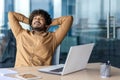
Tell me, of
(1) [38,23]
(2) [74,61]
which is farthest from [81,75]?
(1) [38,23]

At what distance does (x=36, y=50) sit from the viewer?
2.68 m

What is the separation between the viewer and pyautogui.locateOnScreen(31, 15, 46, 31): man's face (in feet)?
9.14

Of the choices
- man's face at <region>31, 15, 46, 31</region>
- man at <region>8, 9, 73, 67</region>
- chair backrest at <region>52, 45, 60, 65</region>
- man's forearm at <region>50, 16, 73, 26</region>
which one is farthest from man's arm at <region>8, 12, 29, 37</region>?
chair backrest at <region>52, 45, 60, 65</region>

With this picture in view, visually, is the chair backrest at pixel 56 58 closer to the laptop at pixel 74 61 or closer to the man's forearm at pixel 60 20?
the man's forearm at pixel 60 20

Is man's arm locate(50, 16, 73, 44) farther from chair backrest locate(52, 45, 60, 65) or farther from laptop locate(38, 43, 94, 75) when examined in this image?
laptop locate(38, 43, 94, 75)

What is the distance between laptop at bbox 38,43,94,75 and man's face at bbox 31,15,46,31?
0.65 m

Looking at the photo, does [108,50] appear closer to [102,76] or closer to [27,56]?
[27,56]

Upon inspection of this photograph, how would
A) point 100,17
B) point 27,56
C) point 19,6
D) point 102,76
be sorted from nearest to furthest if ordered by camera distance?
point 102,76
point 27,56
point 19,6
point 100,17

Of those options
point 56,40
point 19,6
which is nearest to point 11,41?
point 19,6

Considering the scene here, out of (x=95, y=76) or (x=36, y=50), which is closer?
(x=95, y=76)

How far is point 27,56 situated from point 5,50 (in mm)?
3047

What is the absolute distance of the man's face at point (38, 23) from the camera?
9.14ft

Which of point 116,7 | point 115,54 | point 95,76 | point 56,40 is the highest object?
point 116,7

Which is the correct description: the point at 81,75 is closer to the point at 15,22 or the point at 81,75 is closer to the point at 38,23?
the point at 38,23
